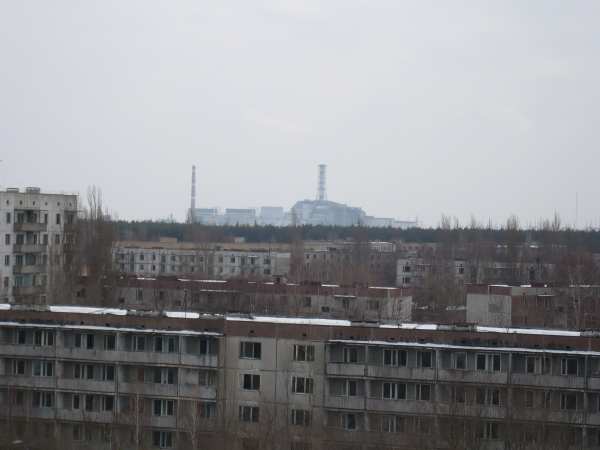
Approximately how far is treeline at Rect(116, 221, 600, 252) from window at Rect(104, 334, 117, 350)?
1052 inches

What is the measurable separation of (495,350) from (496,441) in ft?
4.02

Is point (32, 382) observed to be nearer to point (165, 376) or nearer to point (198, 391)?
point (165, 376)

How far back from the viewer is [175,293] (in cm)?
2639

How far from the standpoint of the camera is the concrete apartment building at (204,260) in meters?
40.4

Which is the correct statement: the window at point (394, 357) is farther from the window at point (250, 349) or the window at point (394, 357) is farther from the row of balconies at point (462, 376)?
the window at point (250, 349)

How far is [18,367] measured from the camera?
14.6 metres

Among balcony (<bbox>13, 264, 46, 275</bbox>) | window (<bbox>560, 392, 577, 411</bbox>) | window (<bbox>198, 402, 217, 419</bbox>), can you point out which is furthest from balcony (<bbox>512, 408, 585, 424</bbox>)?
balcony (<bbox>13, 264, 46, 275</bbox>)

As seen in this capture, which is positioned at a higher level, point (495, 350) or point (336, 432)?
point (495, 350)

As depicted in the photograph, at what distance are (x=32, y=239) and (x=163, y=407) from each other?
13572 mm

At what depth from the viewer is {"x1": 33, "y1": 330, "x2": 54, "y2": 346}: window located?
47.4 feet

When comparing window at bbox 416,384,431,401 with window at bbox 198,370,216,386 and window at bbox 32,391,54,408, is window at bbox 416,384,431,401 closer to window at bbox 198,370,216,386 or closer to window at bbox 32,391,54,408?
window at bbox 198,370,216,386

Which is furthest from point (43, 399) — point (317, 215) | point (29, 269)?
point (317, 215)

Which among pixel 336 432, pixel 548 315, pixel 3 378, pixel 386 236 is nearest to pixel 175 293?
pixel 548 315

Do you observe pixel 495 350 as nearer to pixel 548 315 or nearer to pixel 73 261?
pixel 548 315
